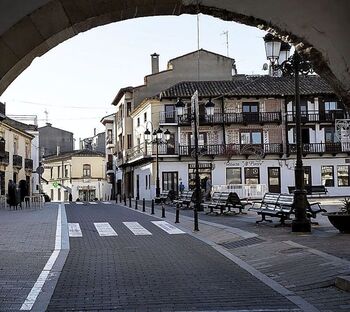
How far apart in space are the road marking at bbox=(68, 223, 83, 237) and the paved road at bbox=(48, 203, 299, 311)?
1.88 metres

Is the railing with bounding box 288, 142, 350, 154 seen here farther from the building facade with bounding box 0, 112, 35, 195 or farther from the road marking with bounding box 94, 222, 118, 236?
the road marking with bounding box 94, 222, 118, 236

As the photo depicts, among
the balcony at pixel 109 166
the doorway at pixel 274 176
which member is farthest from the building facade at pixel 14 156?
the doorway at pixel 274 176

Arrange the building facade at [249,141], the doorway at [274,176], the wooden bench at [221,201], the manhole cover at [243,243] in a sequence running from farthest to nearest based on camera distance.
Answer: the doorway at [274,176] < the building facade at [249,141] < the wooden bench at [221,201] < the manhole cover at [243,243]

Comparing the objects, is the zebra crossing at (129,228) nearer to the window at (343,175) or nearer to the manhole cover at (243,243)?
the manhole cover at (243,243)

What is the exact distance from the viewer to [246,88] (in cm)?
4900

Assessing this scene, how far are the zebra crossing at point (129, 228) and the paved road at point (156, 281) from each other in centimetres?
193

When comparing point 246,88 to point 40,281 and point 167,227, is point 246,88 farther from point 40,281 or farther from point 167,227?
point 40,281

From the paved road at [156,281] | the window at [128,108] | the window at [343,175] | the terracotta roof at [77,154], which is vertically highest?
the window at [128,108]

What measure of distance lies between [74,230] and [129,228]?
1.72 metres

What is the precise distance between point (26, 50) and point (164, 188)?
41.2m

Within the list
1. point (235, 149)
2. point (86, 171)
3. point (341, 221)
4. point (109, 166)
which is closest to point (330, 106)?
point (235, 149)

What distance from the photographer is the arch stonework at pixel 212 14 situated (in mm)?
5422

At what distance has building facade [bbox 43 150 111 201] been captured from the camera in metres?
73.2

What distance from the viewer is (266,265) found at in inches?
371
